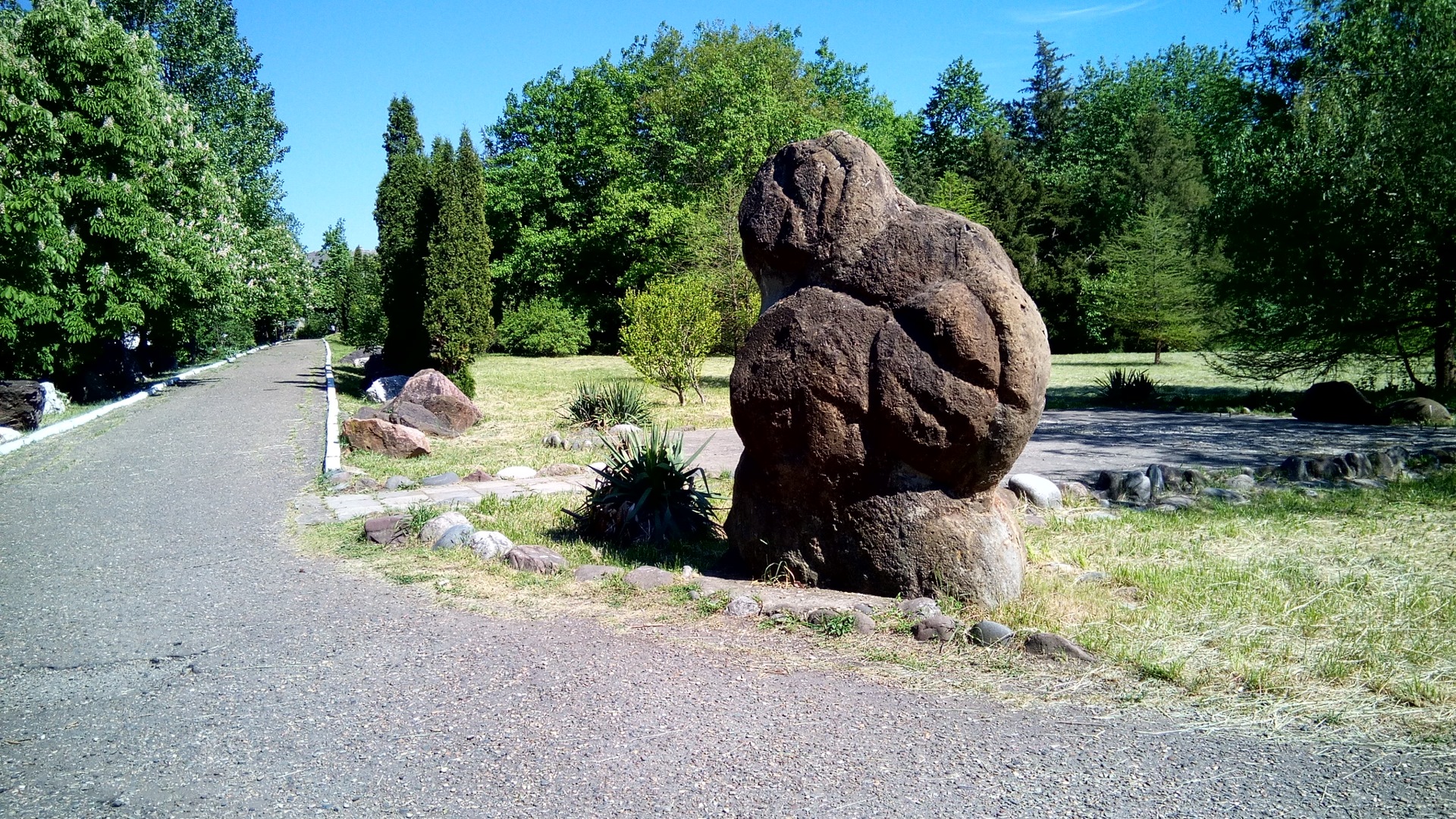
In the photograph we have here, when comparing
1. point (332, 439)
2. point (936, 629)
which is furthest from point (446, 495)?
point (936, 629)

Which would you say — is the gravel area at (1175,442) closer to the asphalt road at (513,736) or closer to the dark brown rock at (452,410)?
the dark brown rock at (452,410)

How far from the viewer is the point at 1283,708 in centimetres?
382

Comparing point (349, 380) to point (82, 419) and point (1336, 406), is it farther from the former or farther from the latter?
point (1336, 406)

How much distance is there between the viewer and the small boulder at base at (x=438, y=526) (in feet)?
23.4

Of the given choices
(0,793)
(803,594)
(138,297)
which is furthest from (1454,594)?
(138,297)

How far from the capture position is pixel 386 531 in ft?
23.7

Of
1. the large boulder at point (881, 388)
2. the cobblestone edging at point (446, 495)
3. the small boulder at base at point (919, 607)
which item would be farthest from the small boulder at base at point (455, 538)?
the small boulder at base at point (919, 607)

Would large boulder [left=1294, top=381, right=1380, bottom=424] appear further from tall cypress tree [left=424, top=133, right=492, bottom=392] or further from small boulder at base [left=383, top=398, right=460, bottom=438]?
tall cypress tree [left=424, top=133, right=492, bottom=392]

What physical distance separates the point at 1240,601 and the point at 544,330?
35.2 metres

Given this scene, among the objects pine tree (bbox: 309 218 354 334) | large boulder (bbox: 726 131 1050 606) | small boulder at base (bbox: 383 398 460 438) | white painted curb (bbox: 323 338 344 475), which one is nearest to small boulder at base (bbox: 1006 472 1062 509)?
large boulder (bbox: 726 131 1050 606)

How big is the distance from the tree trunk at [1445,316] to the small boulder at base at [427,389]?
15.3 meters

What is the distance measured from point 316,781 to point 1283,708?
3.85 meters

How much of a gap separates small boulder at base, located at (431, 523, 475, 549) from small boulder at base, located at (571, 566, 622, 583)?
1.30 m

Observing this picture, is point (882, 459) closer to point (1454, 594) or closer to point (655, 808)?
point (655, 808)
